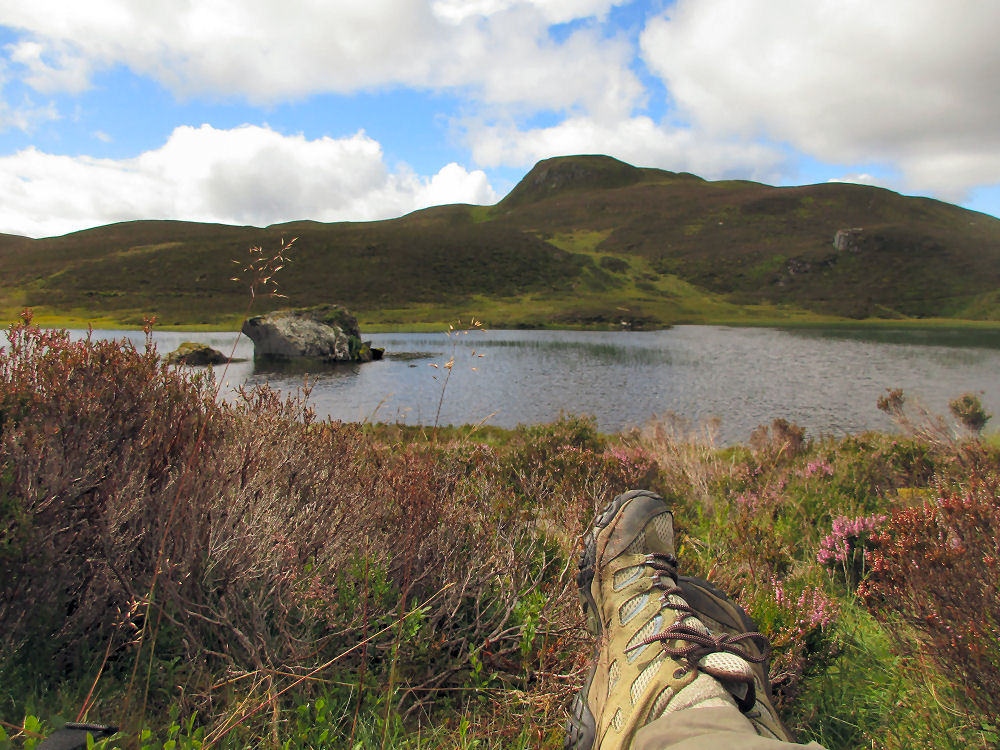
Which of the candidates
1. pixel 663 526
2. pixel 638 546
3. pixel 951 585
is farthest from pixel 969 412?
pixel 638 546

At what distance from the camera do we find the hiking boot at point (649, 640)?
152cm

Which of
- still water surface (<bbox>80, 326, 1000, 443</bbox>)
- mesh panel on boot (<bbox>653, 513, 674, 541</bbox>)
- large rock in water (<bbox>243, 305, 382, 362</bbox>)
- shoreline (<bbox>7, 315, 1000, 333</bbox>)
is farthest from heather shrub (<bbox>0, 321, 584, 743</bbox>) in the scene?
shoreline (<bbox>7, 315, 1000, 333</bbox>)

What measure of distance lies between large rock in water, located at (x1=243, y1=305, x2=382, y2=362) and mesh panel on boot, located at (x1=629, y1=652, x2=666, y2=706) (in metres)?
28.5

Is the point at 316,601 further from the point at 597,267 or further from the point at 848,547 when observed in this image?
the point at 597,267

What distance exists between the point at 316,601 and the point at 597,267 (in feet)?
289

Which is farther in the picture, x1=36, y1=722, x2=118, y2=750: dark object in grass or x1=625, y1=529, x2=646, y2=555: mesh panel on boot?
x1=625, y1=529, x2=646, y2=555: mesh panel on boot

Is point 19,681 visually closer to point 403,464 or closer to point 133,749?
point 133,749

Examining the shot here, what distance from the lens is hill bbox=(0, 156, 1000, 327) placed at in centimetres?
5756

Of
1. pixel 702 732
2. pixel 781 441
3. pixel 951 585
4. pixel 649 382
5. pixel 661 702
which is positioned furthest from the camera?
pixel 649 382

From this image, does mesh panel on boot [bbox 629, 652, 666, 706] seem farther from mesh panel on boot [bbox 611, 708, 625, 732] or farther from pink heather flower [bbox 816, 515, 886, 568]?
pink heather flower [bbox 816, 515, 886, 568]

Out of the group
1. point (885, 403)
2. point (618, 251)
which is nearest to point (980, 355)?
point (885, 403)

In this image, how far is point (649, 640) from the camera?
174cm

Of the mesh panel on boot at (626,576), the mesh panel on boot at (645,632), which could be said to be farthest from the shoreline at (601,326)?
the mesh panel on boot at (645,632)

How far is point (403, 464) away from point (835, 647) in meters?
2.17
